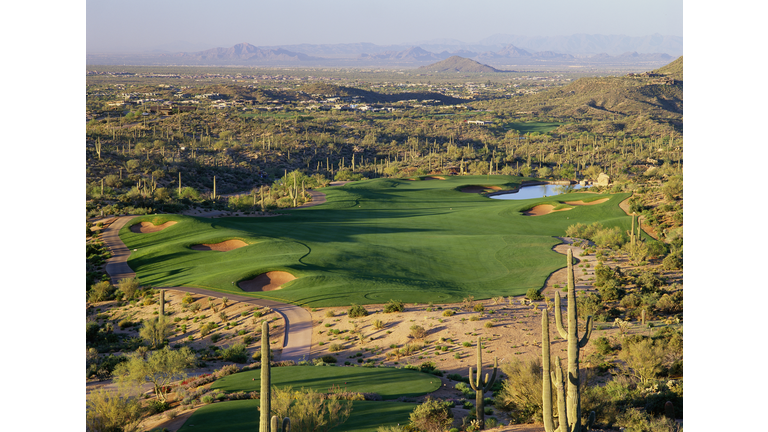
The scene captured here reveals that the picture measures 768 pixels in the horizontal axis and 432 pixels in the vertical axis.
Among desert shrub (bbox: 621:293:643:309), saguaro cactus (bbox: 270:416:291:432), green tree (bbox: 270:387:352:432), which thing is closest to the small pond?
desert shrub (bbox: 621:293:643:309)

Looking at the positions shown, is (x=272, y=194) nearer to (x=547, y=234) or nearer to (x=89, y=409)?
(x=547, y=234)

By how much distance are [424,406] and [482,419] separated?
6.43 ft

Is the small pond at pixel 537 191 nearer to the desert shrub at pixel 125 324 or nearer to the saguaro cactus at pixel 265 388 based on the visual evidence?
the desert shrub at pixel 125 324

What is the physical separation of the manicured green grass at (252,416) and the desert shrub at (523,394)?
334 cm

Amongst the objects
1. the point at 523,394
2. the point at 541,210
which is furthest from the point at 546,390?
the point at 541,210

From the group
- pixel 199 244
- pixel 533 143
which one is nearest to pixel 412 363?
pixel 199 244

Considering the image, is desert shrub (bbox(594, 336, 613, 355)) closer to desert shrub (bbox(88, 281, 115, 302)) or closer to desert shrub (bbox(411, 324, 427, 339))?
desert shrub (bbox(411, 324, 427, 339))

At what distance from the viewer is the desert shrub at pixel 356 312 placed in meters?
30.2

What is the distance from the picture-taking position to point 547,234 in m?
51.9

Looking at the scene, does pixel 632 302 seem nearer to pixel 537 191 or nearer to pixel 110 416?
pixel 110 416

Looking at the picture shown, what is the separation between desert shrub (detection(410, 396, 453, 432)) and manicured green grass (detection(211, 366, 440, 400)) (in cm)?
293

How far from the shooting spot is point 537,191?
82938 millimetres
